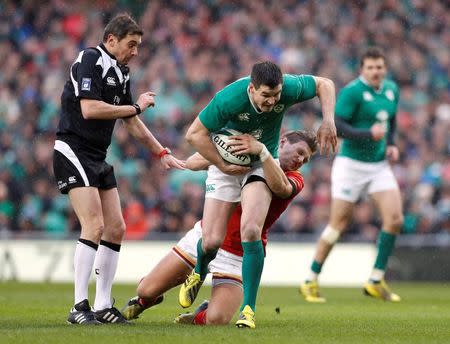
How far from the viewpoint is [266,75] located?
7691mm

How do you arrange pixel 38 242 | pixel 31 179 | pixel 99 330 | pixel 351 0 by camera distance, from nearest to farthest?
pixel 99 330
pixel 38 242
pixel 31 179
pixel 351 0

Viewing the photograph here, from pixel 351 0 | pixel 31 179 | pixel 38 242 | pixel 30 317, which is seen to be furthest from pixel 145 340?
pixel 351 0

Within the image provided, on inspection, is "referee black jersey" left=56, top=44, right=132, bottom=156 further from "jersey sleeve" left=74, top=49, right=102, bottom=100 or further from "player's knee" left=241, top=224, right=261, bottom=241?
"player's knee" left=241, top=224, right=261, bottom=241

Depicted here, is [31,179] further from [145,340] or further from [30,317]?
[145,340]

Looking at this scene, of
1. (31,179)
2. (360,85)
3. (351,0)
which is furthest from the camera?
(351,0)

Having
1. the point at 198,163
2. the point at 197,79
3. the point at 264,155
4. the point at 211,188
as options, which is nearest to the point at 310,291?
the point at 198,163

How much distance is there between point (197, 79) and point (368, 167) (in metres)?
8.44

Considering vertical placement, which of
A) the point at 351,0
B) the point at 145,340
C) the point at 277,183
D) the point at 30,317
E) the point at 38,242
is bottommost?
the point at 38,242

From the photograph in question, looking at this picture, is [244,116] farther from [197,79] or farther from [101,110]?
[197,79]

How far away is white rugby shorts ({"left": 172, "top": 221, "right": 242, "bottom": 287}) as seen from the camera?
8812 millimetres

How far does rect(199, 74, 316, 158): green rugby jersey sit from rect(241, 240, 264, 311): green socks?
917mm

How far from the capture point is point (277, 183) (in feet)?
26.5

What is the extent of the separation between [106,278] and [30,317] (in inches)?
33.7

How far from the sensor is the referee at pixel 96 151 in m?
8.46
